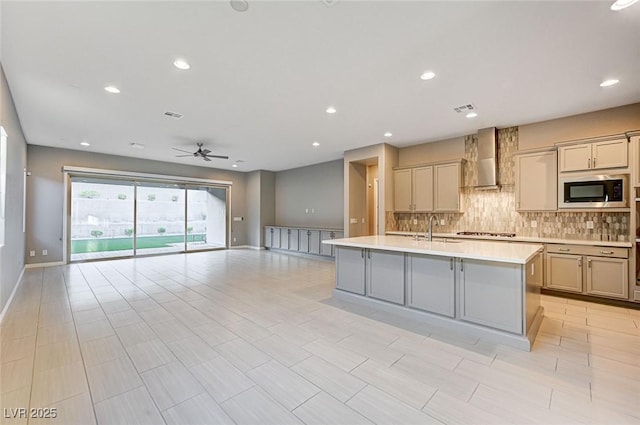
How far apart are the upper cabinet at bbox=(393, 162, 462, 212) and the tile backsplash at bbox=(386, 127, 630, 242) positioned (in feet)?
0.91

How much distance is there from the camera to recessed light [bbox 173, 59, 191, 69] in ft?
9.51

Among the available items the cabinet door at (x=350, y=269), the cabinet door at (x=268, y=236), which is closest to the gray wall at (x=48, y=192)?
the cabinet door at (x=268, y=236)

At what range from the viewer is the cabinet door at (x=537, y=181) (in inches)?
173

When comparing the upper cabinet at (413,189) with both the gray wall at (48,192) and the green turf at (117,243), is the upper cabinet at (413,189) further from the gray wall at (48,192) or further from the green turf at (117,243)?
the gray wall at (48,192)

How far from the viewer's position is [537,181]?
14.9 ft

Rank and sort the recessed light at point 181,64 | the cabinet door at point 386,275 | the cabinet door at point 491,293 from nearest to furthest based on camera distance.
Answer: the cabinet door at point 491,293, the recessed light at point 181,64, the cabinet door at point 386,275

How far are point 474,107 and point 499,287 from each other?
2696 mm

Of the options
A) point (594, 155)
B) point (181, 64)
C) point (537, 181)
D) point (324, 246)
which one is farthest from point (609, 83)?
point (324, 246)

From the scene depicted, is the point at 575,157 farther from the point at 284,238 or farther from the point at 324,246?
the point at 284,238

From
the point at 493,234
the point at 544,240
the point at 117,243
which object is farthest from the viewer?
the point at 117,243

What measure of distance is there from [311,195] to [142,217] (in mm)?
5034

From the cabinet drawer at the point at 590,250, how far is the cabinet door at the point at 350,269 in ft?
9.62

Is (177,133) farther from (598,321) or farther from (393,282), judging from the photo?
(598,321)

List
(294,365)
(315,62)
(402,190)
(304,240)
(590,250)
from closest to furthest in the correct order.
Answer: (294,365) → (315,62) → (590,250) → (402,190) → (304,240)
